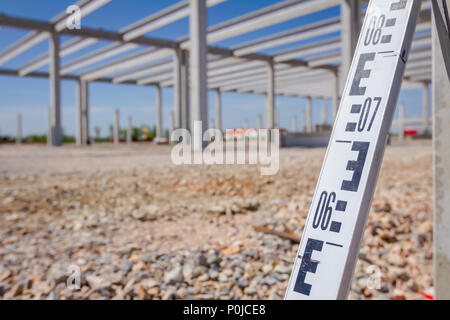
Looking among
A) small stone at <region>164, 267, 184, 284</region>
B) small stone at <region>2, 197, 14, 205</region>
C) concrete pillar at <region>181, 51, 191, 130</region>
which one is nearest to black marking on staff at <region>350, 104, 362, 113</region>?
small stone at <region>164, 267, 184, 284</region>

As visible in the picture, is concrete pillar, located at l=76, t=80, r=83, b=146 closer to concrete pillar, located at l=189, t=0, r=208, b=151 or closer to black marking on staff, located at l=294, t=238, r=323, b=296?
concrete pillar, located at l=189, t=0, r=208, b=151

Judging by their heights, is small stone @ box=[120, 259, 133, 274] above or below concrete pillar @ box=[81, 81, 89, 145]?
below

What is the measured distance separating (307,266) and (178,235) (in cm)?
261

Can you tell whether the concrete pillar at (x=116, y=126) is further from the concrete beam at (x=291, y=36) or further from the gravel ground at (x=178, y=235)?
the gravel ground at (x=178, y=235)

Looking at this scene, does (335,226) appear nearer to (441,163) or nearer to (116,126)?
(441,163)

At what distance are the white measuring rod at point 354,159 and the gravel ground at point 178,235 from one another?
1.72 metres

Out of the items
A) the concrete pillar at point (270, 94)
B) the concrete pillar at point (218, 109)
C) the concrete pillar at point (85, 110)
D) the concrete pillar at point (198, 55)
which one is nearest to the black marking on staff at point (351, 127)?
the concrete pillar at point (198, 55)

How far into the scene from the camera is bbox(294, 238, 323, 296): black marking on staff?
2.35ft

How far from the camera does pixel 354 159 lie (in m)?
0.73

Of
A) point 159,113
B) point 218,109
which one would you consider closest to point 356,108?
point 159,113

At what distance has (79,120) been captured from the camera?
776 inches

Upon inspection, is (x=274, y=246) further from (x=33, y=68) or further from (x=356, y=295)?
(x=33, y=68)
